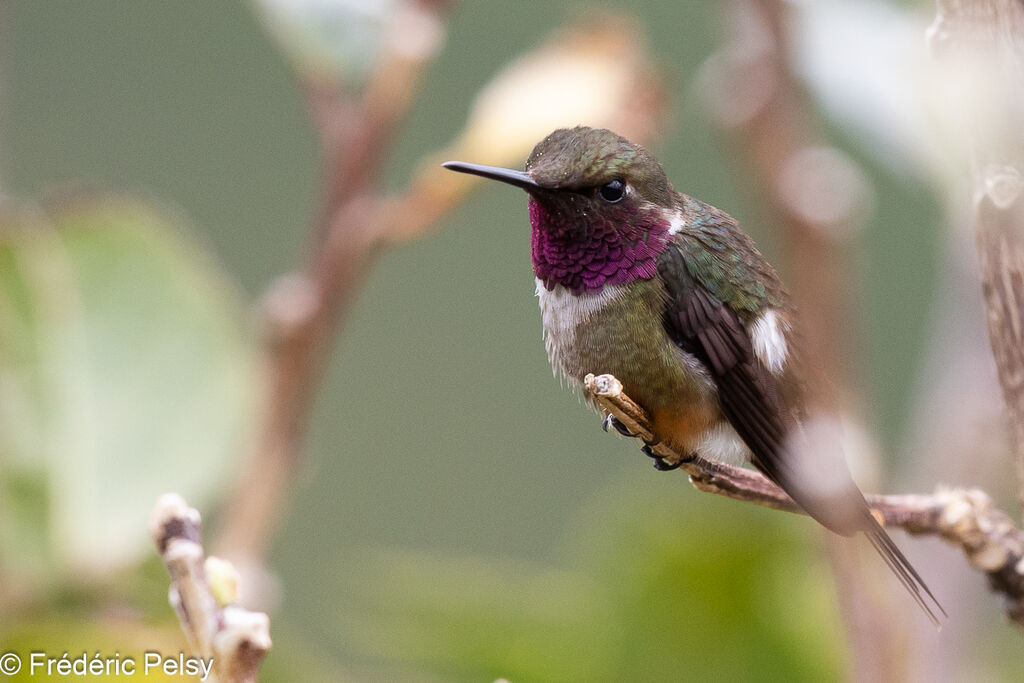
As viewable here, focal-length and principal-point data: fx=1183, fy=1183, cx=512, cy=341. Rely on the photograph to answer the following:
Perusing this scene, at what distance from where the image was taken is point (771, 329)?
37.6 inches

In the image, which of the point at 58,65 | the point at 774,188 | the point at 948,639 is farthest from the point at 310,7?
the point at 58,65

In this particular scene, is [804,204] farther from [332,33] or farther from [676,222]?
[332,33]

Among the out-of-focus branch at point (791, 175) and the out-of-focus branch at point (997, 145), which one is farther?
the out-of-focus branch at point (791, 175)

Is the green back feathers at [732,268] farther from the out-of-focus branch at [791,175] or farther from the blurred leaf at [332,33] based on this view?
the blurred leaf at [332,33]

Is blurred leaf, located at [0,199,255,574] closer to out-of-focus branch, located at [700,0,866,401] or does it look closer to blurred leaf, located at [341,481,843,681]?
blurred leaf, located at [341,481,843,681]

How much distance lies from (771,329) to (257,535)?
0.53 meters

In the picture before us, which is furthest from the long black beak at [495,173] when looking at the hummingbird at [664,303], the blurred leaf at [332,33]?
the blurred leaf at [332,33]

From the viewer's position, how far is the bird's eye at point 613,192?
0.95 m

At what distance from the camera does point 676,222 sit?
1.00 meters

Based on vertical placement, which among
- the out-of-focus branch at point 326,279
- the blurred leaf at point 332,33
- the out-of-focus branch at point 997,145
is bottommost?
the out-of-focus branch at point 997,145

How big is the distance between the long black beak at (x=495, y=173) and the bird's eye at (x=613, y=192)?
3.4 inches

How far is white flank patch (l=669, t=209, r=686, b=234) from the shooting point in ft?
3.26

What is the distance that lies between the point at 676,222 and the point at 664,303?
0.23ft

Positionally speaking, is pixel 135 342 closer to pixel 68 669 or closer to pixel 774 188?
pixel 68 669
